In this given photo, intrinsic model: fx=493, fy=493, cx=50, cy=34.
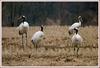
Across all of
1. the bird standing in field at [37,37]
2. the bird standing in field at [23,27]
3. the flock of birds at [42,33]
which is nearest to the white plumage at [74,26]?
the flock of birds at [42,33]

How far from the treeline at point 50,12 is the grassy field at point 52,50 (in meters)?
0.07

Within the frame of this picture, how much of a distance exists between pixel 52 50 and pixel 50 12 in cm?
37

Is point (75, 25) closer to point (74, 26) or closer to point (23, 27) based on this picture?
point (74, 26)

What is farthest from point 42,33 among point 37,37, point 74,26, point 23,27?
point 74,26

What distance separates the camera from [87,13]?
4.75 metres

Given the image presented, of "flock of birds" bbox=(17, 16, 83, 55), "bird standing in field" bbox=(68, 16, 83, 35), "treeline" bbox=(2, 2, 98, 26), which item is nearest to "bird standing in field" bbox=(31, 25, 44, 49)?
"flock of birds" bbox=(17, 16, 83, 55)

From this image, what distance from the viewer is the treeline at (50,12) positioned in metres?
4.73

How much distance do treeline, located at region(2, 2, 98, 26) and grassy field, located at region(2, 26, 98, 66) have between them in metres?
0.07

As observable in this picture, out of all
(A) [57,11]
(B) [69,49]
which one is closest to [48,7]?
(A) [57,11]

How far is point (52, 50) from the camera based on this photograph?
15.6 ft

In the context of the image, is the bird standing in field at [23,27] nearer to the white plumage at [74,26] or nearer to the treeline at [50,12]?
the treeline at [50,12]

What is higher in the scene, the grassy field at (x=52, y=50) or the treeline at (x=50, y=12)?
the treeline at (x=50, y=12)

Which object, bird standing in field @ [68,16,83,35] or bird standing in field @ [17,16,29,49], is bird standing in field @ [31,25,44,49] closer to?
bird standing in field @ [17,16,29,49]

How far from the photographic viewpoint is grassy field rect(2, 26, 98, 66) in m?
4.71
